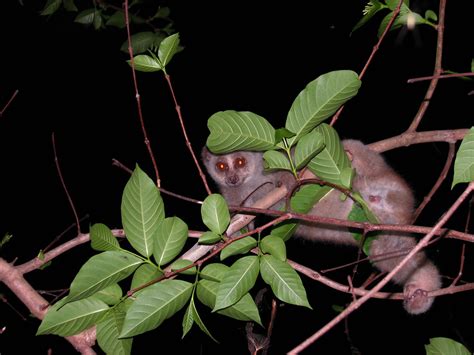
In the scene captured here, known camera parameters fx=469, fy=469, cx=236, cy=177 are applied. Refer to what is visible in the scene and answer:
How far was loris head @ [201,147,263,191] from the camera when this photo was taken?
5.29 meters

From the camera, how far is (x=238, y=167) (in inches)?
212

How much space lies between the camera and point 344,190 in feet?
5.95

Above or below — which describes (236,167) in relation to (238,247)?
below

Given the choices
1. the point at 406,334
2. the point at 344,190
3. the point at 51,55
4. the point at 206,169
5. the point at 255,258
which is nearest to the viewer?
the point at 255,258

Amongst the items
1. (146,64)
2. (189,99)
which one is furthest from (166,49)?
(189,99)

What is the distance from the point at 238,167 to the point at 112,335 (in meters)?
3.74

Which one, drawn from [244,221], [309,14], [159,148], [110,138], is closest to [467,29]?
[309,14]

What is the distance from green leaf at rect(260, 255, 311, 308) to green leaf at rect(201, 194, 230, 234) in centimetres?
19

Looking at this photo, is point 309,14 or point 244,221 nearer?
point 244,221

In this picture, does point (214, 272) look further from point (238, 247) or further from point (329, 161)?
point (329, 161)

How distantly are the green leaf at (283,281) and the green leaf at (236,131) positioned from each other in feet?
1.42

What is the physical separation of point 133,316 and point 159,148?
8.65 meters

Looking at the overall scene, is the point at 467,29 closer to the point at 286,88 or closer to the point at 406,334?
the point at 286,88

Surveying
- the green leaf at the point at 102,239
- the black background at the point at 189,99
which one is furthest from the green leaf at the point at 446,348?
the black background at the point at 189,99
